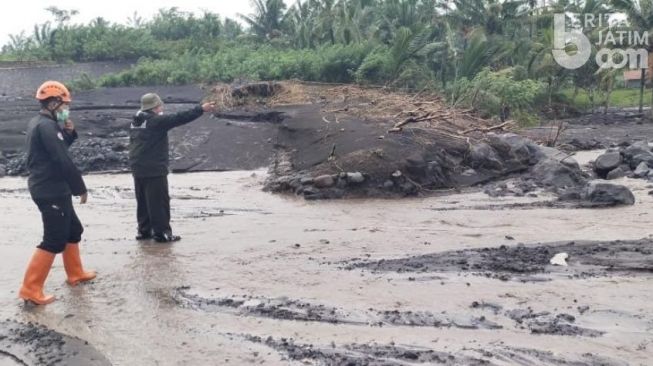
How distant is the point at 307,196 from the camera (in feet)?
40.4

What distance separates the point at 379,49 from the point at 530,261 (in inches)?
879

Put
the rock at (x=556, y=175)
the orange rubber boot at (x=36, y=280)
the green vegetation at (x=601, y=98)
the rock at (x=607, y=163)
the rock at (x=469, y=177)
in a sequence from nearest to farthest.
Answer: the orange rubber boot at (x=36, y=280) < the rock at (x=556, y=175) < the rock at (x=469, y=177) < the rock at (x=607, y=163) < the green vegetation at (x=601, y=98)

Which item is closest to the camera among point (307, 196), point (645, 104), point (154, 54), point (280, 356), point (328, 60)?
point (280, 356)

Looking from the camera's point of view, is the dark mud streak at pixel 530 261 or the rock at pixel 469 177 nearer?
the dark mud streak at pixel 530 261

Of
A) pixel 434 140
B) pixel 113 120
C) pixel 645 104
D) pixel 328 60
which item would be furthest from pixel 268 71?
pixel 645 104

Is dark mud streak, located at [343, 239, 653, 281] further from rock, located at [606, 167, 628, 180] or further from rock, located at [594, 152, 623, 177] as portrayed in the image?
rock, located at [594, 152, 623, 177]

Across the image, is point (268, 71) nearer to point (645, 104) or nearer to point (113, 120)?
point (113, 120)

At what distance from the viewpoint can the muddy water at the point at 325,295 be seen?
15.8ft

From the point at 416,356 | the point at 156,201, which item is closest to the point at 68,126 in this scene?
the point at 156,201

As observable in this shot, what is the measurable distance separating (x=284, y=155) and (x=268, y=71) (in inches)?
602

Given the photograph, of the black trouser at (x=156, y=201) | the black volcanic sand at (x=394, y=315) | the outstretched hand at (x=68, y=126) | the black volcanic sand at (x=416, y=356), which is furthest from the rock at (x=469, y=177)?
the black volcanic sand at (x=416, y=356)

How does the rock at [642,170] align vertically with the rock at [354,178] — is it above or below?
below

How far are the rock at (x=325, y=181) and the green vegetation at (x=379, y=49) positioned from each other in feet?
34.6

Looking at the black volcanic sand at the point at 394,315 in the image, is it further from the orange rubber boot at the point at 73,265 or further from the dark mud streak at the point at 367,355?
the orange rubber boot at the point at 73,265
